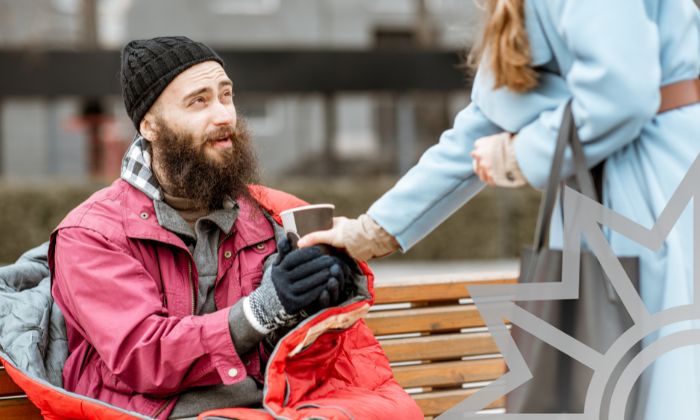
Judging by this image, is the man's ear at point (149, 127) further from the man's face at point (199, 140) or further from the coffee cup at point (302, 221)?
the coffee cup at point (302, 221)

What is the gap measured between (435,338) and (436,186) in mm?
1436

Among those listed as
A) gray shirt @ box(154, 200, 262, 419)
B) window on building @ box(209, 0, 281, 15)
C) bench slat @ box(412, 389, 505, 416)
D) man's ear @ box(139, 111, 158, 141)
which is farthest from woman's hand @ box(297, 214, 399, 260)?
window on building @ box(209, 0, 281, 15)

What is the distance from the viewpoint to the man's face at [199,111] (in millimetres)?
2867

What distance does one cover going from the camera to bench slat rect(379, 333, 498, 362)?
3553mm

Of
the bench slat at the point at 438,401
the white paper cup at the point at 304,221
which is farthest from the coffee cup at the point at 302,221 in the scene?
the bench slat at the point at 438,401

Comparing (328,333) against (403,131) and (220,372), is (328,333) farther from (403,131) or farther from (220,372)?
(403,131)

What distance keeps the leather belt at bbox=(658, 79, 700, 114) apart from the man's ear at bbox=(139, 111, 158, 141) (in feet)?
5.27

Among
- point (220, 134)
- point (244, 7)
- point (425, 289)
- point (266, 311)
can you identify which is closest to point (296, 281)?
point (266, 311)

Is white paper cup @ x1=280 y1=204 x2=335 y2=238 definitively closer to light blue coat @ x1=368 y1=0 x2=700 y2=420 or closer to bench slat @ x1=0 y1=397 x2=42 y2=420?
light blue coat @ x1=368 y1=0 x2=700 y2=420

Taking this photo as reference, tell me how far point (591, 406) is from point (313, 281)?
2.68 ft

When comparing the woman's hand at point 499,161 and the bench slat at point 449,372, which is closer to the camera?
the woman's hand at point 499,161

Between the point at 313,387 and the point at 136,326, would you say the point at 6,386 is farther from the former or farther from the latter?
the point at 313,387

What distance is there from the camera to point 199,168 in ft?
9.28
